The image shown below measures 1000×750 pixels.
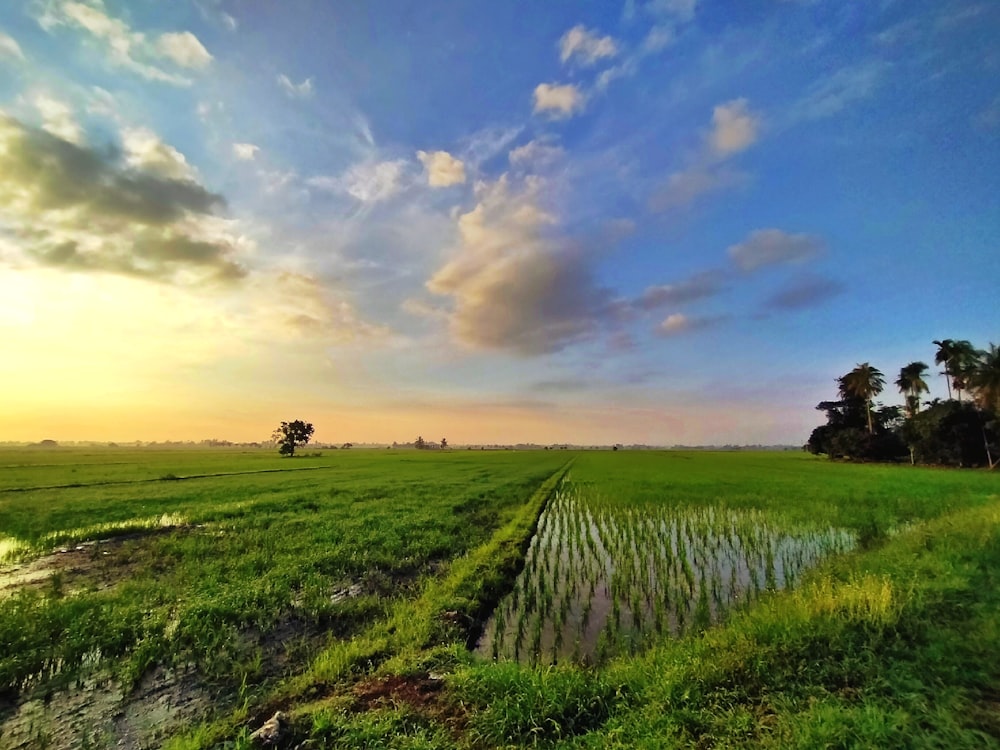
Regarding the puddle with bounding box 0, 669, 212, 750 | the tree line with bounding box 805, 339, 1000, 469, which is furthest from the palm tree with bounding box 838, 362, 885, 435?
the puddle with bounding box 0, 669, 212, 750

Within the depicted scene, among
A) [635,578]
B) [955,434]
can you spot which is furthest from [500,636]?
[955,434]

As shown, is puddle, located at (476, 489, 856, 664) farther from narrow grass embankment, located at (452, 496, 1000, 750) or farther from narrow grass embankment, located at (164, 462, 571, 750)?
narrow grass embankment, located at (452, 496, 1000, 750)

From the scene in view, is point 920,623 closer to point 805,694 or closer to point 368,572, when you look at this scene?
point 805,694

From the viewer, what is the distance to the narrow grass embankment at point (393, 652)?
5.50 m

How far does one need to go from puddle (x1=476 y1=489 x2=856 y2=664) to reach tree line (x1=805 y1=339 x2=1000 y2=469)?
4094 centimetres

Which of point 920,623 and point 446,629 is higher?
point 920,623

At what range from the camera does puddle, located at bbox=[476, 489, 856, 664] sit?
8352mm

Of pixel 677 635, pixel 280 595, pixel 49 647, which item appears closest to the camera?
pixel 49 647

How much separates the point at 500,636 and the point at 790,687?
471 centimetres

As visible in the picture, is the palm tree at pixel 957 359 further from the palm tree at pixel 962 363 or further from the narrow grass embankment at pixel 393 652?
the narrow grass embankment at pixel 393 652

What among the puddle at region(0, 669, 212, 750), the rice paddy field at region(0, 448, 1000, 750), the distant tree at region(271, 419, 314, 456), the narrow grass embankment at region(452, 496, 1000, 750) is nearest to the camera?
the narrow grass embankment at region(452, 496, 1000, 750)

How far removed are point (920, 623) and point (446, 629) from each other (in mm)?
7687

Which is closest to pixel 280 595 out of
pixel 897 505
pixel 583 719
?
pixel 583 719

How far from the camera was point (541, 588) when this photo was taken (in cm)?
1120
